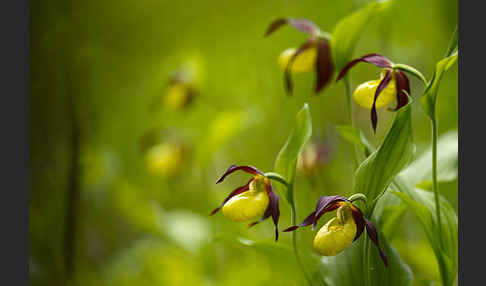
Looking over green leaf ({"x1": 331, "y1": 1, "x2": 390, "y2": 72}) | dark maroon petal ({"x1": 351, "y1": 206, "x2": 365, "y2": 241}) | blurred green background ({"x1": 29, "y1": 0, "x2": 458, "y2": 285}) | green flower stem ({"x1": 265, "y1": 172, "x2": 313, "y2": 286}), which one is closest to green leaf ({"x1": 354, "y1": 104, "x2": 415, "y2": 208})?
dark maroon petal ({"x1": 351, "y1": 206, "x2": 365, "y2": 241})

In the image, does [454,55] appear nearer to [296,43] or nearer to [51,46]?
[296,43]

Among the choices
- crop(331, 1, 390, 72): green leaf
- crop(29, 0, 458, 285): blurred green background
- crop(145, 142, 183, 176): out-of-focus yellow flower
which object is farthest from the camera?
crop(145, 142, 183, 176): out-of-focus yellow flower

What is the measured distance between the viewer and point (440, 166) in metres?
1.32

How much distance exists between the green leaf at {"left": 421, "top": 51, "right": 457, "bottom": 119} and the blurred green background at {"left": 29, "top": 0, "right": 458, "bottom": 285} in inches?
25.4

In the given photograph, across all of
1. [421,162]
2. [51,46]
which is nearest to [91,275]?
[51,46]

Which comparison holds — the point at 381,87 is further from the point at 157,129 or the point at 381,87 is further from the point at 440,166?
the point at 157,129

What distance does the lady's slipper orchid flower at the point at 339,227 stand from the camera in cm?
102

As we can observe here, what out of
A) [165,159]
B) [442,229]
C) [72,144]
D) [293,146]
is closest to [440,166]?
[442,229]

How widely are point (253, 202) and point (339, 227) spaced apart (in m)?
0.19

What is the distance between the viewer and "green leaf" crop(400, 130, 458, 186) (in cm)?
129

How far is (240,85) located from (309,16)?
0.42m

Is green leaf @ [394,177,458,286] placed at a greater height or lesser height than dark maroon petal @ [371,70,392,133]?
lesser

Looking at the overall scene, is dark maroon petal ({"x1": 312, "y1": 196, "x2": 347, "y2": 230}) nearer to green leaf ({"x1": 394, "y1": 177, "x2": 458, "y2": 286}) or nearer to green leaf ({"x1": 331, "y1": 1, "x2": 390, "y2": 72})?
green leaf ({"x1": 394, "y1": 177, "x2": 458, "y2": 286})

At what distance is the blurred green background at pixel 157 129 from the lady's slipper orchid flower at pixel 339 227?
67cm
